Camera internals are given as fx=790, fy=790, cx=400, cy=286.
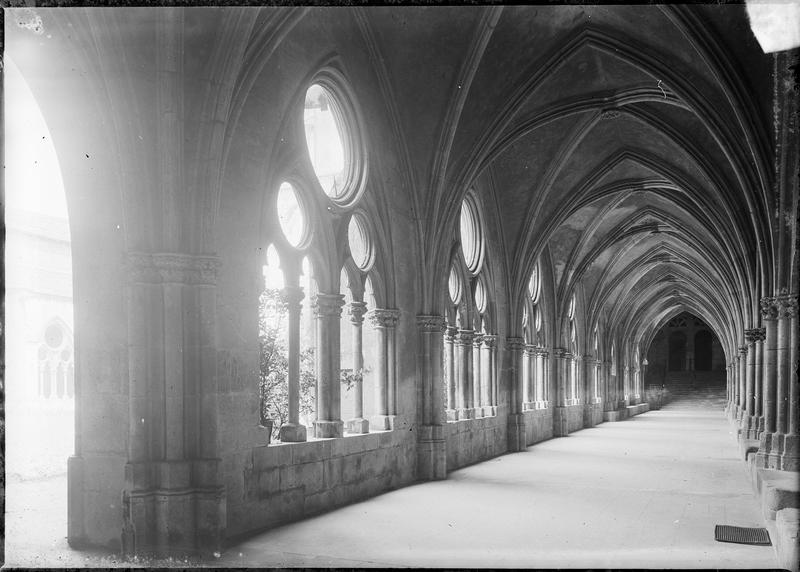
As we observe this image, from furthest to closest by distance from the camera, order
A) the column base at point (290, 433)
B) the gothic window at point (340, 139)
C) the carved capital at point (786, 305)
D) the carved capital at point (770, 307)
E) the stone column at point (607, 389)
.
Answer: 1. the stone column at point (607, 389)
2. the carved capital at point (770, 307)
3. the carved capital at point (786, 305)
4. the gothic window at point (340, 139)
5. the column base at point (290, 433)

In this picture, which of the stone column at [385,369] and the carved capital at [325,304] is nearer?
the carved capital at [325,304]

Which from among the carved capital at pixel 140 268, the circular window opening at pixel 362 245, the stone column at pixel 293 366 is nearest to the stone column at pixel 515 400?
the circular window opening at pixel 362 245

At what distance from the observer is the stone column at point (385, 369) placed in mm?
11156

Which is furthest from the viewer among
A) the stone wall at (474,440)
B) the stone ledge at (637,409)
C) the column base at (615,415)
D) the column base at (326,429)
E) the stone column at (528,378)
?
the stone ledge at (637,409)

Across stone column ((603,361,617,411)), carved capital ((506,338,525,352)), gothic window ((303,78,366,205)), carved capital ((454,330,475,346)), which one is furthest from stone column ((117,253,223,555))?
stone column ((603,361,617,411))

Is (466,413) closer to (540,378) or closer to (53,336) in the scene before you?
(53,336)

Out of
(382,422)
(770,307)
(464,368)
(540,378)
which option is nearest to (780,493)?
(770,307)

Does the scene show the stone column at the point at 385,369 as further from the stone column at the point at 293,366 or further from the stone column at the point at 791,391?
the stone column at the point at 791,391

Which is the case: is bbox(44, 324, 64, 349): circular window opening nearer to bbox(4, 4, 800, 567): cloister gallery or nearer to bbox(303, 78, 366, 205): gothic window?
bbox(4, 4, 800, 567): cloister gallery

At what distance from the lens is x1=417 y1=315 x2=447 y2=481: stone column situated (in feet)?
39.0

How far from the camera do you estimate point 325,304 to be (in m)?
9.41

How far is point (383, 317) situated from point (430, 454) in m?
2.30

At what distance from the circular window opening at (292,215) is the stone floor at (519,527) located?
330cm

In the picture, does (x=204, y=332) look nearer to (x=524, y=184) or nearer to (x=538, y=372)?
(x=524, y=184)
